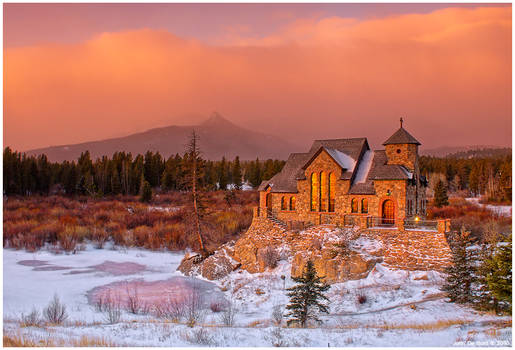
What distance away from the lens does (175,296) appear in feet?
74.4

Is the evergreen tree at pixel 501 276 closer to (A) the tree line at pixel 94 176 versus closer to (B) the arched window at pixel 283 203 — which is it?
(B) the arched window at pixel 283 203

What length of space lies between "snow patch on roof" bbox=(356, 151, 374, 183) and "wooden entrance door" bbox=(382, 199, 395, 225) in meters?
2.38

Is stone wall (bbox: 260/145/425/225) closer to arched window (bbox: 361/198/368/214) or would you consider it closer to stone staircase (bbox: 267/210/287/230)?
arched window (bbox: 361/198/368/214)

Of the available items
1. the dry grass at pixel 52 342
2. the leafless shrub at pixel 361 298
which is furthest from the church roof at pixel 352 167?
the dry grass at pixel 52 342

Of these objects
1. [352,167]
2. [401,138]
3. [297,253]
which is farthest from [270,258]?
[401,138]

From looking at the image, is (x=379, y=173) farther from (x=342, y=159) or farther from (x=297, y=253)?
(x=297, y=253)

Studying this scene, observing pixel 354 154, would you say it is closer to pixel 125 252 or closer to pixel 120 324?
pixel 120 324

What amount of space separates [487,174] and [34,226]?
83832 millimetres

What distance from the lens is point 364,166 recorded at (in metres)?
28.1

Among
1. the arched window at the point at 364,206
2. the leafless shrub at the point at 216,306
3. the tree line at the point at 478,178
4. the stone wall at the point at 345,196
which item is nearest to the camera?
the leafless shrub at the point at 216,306

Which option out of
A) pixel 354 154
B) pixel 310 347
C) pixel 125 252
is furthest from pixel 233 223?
pixel 310 347

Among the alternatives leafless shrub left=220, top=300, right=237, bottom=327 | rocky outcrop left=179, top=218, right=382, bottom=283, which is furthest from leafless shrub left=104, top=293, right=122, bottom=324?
rocky outcrop left=179, top=218, right=382, bottom=283

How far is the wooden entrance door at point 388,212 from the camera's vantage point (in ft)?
83.1

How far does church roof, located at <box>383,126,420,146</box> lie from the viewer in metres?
25.9
